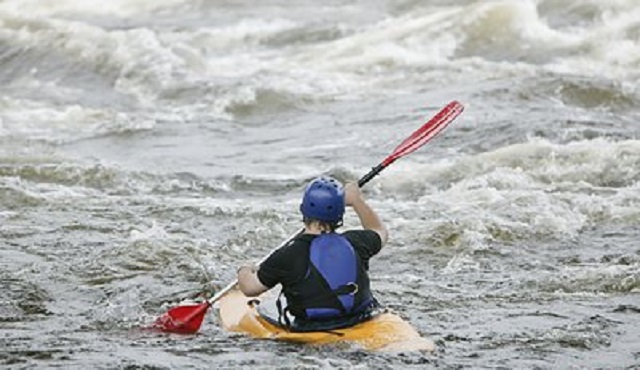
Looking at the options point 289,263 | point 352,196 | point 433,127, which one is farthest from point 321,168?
point 289,263

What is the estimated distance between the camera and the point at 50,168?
1107cm

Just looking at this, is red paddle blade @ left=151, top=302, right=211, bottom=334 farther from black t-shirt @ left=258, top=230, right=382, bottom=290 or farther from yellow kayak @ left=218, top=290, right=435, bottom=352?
black t-shirt @ left=258, top=230, right=382, bottom=290

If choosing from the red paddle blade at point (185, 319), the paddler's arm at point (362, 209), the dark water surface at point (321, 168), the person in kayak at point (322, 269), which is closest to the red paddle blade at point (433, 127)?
the dark water surface at point (321, 168)

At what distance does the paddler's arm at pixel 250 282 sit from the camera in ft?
21.0

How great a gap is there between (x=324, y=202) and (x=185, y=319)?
4.04 ft

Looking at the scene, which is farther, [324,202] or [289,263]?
[289,263]

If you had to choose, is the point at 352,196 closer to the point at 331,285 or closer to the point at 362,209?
the point at 362,209

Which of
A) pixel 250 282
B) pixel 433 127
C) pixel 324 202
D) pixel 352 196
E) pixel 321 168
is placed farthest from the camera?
pixel 321 168

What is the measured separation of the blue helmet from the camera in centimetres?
615

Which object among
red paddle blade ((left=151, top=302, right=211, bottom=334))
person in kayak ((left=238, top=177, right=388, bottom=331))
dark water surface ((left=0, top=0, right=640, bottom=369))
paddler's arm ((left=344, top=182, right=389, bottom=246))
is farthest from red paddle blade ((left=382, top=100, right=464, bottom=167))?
red paddle blade ((left=151, top=302, right=211, bottom=334))

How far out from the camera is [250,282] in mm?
6445

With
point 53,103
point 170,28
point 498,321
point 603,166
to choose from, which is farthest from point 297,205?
point 170,28

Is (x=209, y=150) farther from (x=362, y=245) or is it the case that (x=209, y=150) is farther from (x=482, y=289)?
(x=362, y=245)

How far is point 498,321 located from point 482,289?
0.86 m
